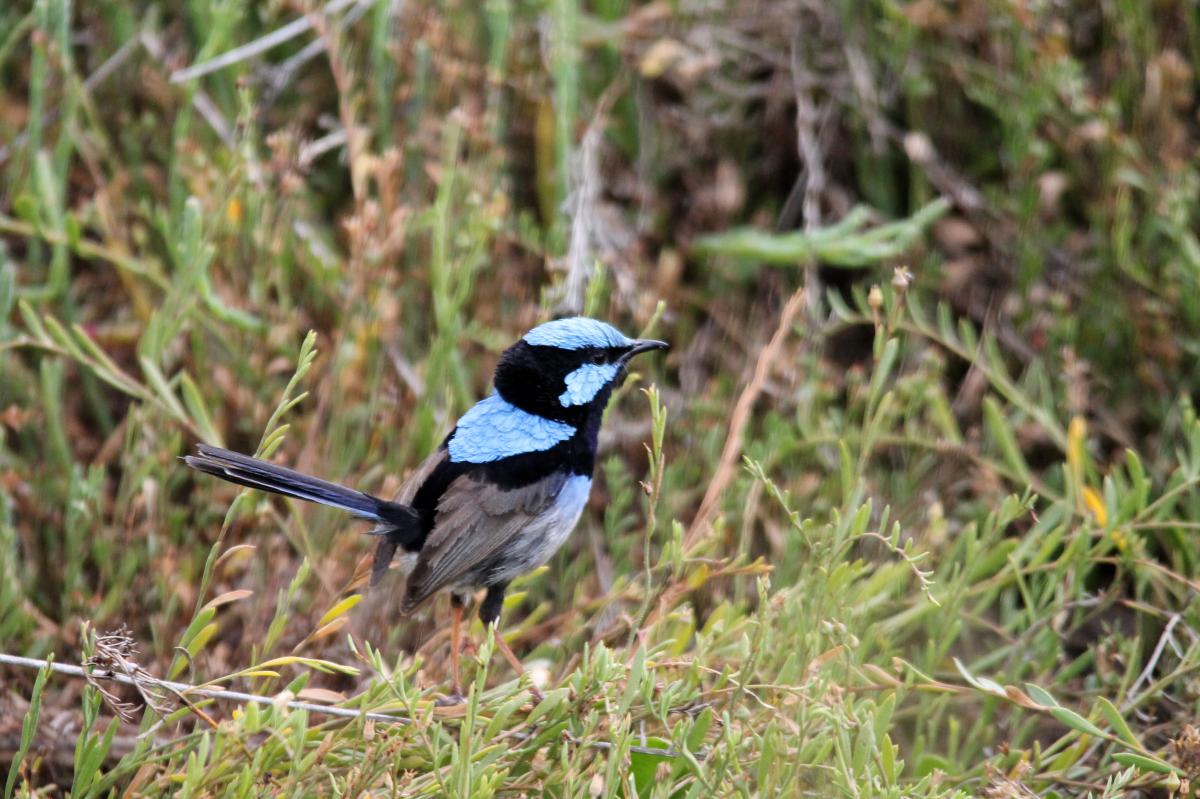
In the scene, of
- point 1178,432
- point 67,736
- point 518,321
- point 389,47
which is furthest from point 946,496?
point 67,736

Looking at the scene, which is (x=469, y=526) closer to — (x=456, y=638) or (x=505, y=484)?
(x=505, y=484)

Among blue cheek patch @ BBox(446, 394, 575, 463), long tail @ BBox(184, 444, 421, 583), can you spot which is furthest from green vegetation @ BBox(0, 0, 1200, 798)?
blue cheek patch @ BBox(446, 394, 575, 463)

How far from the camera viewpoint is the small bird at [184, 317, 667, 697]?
3514mm

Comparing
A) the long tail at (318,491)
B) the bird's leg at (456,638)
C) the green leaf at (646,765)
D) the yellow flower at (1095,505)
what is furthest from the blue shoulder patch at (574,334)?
the yellow flower at (1095,505)

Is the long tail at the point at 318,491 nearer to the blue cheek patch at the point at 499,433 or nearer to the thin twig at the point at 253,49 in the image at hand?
the blue cheek patch at the point at 499,433

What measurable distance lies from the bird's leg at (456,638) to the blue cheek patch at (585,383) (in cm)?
59

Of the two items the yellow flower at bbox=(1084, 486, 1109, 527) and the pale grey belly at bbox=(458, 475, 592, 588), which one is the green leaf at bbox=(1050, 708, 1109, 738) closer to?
the yellow flower at bbox=(1084, 486, 1109, 527)

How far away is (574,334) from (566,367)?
0.10 m

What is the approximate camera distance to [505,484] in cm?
363

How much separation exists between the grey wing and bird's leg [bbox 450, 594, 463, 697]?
11 cm

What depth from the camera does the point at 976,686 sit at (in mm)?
3027

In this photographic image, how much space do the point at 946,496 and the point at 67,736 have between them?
2.63 meters

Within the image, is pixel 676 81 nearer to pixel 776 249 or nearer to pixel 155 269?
pixel 776 249

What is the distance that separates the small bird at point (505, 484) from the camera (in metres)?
3.51
